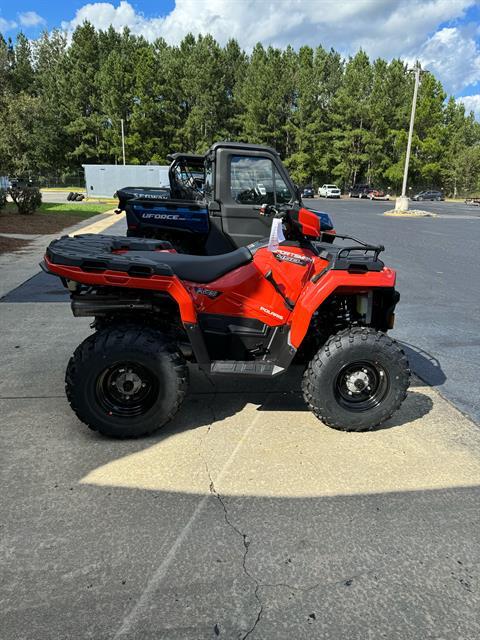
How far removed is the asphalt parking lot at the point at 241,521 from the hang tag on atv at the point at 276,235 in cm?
126

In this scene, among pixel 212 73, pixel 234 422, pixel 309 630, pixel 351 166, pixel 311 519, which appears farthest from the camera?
pixel 351 166

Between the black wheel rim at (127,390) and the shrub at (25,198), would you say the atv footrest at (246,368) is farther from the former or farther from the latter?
the shrub at (25,198)

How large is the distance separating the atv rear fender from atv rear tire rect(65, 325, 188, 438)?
0.79 meters

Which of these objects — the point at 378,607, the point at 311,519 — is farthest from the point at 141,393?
the point at 378,607

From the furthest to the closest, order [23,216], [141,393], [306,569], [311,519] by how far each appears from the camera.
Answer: [23,216] < [141,393] < [311,519] < [306,569]

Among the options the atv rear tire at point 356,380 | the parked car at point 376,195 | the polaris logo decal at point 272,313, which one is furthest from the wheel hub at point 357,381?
the parked car at point 376,195

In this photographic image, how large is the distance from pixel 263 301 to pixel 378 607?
1.92 m

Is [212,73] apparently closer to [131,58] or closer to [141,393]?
[131,58]

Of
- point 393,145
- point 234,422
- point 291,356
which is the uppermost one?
point 393,145

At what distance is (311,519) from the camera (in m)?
2.46

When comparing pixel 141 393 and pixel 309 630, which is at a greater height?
pixel 141 393

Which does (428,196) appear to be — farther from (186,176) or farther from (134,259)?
(134,259)

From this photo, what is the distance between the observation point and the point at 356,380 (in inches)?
128

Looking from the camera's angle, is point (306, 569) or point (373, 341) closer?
point (306, 569)
